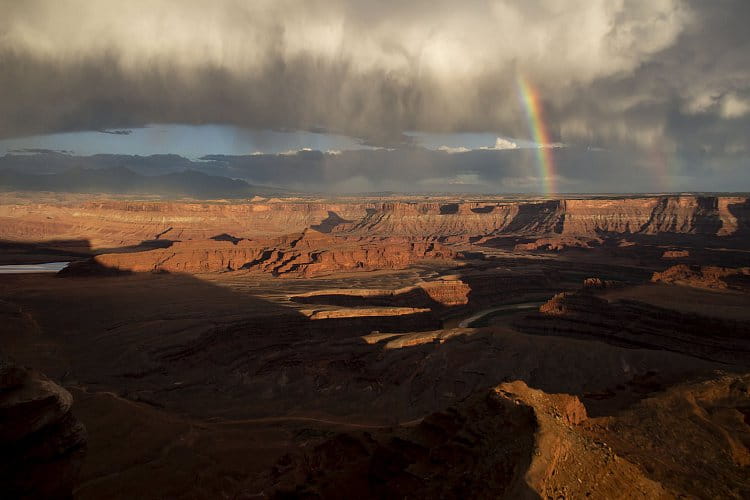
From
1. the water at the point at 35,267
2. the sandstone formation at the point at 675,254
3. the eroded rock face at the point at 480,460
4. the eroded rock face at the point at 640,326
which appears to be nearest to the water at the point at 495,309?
the eroded rock face at the point at 640,326

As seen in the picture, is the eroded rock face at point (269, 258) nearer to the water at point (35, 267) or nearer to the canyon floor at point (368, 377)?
the canyon floor at point (368, 377)

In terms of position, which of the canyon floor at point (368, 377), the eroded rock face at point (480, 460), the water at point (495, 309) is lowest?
the water at point (495, 309)

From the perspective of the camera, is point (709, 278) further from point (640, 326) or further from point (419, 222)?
point (419, 222)

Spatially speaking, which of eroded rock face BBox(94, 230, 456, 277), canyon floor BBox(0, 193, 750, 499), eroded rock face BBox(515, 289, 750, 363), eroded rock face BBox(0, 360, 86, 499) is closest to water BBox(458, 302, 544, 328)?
canyon floor BBox(0, 193, 750, 499)

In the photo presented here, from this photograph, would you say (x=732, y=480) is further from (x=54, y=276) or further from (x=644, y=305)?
Result: (x=54, y=276)

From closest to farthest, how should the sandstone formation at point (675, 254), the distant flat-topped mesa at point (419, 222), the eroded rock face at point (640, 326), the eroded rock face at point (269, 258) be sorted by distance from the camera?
the eroded rock face at point (640, 326)
the eroded rock face at point (269, 258)
the sandstone formation at point (675, 254)
the distant flat-topped mesa at point (419, 222)

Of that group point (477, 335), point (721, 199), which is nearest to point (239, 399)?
point (477, 335)

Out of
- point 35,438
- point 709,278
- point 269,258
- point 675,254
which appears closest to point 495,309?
point 709,278

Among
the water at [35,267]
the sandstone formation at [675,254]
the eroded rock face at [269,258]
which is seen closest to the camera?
the eroded rock face at [269,258]
